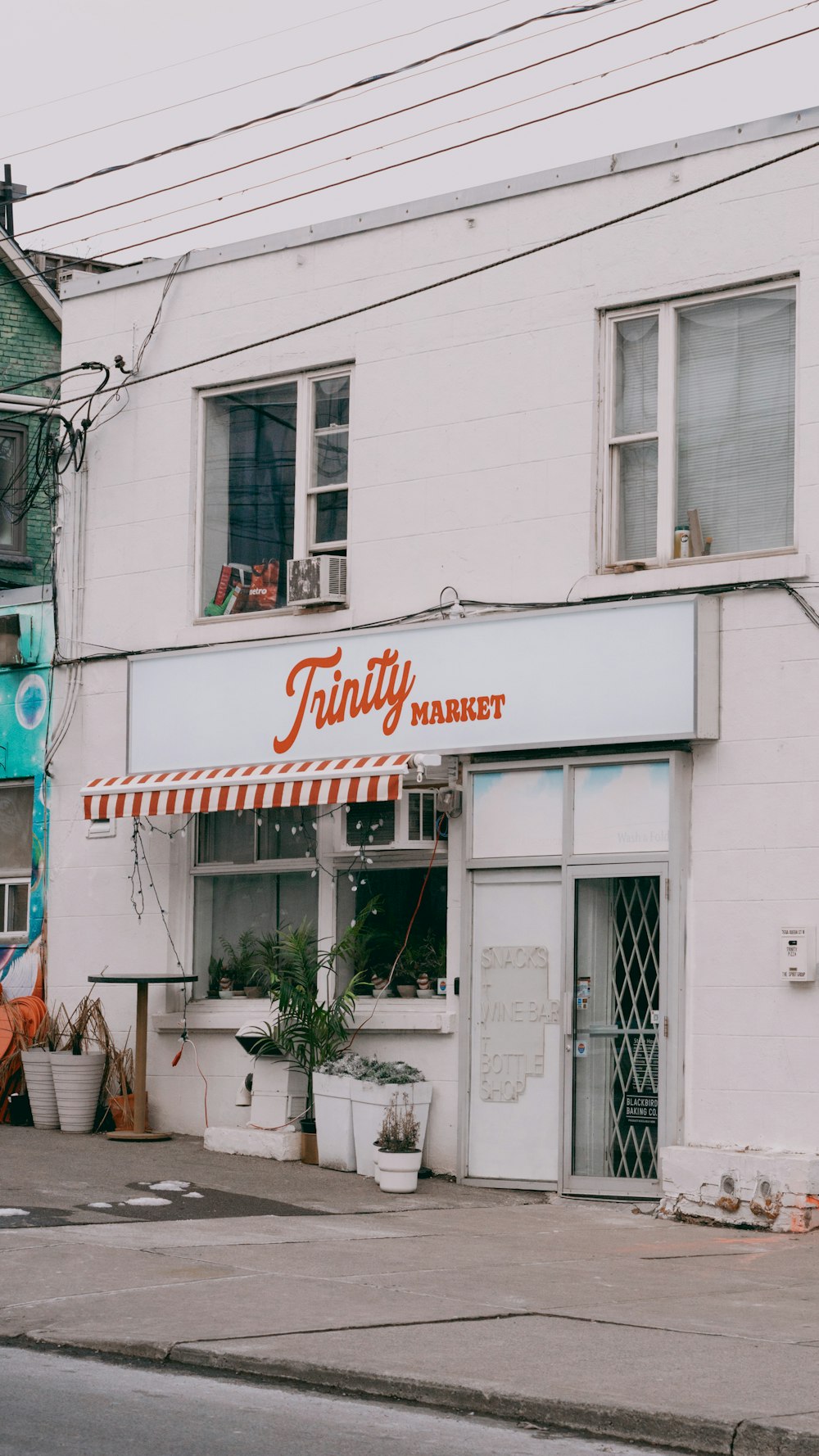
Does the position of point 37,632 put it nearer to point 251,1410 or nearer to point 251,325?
point 251,325

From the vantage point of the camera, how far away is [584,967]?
43.5 feet

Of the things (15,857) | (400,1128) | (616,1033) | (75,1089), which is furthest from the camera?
(15,857)

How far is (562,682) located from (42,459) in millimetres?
6744

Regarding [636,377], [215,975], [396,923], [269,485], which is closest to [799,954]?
[396,923]

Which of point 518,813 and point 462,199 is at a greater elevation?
point 462,199

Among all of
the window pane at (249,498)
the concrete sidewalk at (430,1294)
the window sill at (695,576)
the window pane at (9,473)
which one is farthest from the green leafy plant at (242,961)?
the window pane at (9,473)

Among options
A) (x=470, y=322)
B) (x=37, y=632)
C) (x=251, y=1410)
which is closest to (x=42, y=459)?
(x=37, y=632)

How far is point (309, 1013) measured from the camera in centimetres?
1407

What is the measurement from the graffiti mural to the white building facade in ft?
0.69

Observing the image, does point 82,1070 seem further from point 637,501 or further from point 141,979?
point 637,501

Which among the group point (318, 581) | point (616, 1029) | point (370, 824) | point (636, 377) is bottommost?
point (616, 1029)

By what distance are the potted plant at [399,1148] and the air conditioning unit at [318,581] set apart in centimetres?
389

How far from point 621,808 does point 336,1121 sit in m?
3.15

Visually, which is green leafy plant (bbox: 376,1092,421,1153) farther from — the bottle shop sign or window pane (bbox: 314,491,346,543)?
window pane (bbox: 314,491,346,543)
